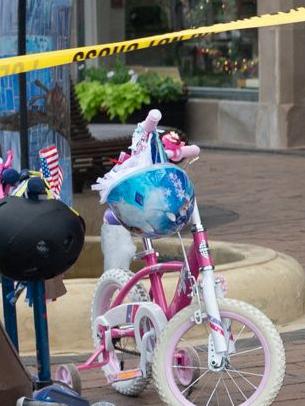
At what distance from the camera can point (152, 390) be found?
5445 millimetres

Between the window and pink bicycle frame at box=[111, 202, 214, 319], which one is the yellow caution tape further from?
the window

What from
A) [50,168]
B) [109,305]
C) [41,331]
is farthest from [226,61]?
[41,331]

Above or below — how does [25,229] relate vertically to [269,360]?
above

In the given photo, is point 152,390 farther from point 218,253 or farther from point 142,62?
point 142,62

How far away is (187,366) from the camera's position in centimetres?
506

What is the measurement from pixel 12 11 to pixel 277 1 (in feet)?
31.5

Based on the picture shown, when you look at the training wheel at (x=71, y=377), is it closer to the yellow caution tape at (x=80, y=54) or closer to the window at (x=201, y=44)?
the yellow caution tape at (x=80, y=54)

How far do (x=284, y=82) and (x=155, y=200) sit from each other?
1187 cm

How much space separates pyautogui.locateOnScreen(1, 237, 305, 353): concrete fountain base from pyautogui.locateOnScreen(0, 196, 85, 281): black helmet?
1756mm

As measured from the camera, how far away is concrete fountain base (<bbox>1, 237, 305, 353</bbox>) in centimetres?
604

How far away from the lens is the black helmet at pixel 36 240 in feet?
13.3

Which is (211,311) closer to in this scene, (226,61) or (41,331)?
(41,331)

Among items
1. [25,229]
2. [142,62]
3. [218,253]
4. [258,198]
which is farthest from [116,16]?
[25,229]

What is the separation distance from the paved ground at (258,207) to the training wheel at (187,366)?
8.5 inches
